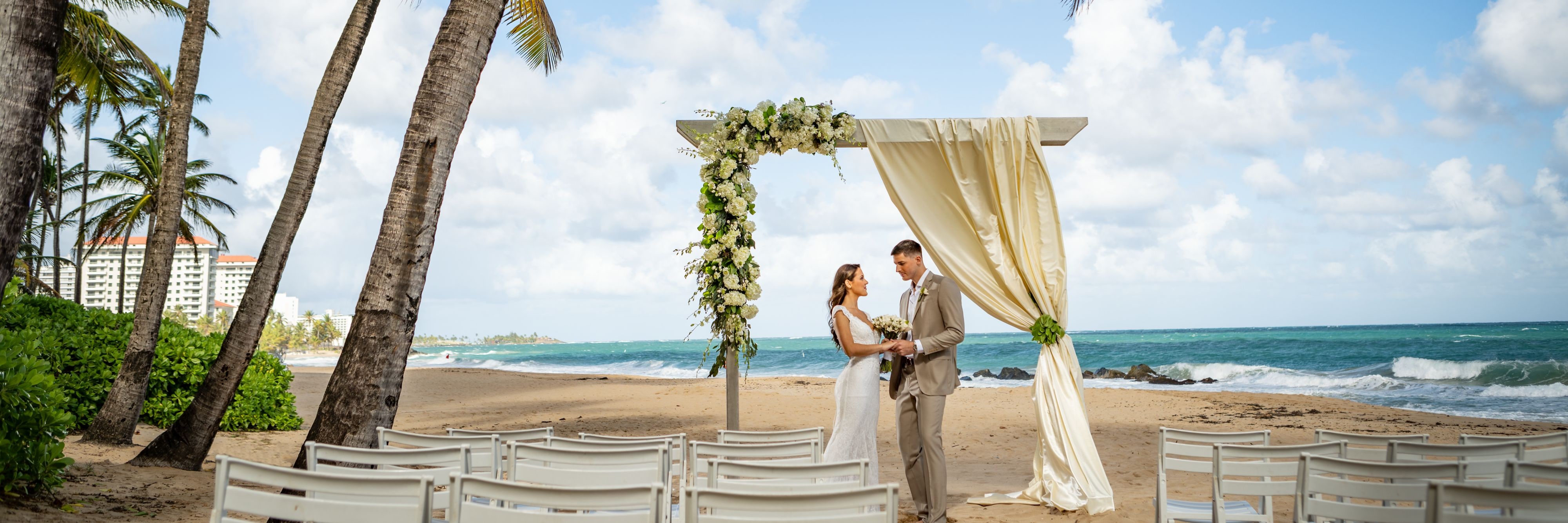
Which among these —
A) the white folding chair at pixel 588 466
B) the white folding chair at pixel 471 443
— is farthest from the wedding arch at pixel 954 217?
the white folding chair at pixel 588 466

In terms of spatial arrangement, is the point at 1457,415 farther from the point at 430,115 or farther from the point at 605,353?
the point at 605,353

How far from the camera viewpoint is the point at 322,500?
266 centimetres

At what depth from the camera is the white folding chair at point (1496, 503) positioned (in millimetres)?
2324

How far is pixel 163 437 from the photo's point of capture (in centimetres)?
637

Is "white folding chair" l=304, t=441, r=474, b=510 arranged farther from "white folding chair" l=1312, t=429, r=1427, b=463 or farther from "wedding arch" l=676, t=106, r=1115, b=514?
"white folding chair" l=1312, t=429, r=1427, b=463

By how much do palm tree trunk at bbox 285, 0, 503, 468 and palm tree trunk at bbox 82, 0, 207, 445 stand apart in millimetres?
3687

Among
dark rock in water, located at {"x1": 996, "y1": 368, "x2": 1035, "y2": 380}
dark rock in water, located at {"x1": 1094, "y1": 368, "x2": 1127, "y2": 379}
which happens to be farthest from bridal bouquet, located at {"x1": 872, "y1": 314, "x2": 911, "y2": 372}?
dark rock in water, located at {"x1": 1094, "y1": 368, "x2": 1127, "y2": 379}

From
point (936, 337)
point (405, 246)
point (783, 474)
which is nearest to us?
point (783, 474)

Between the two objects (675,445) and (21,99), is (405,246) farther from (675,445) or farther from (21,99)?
(675,445)

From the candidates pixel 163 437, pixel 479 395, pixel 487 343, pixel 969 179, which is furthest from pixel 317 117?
pixel 487 343

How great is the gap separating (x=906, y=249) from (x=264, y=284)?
15.8 ft

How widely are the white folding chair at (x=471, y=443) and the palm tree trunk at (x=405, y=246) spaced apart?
396mm

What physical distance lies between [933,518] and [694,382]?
61.0 ft

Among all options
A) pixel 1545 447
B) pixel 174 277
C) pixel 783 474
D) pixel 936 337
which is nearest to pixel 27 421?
pixel 783 474
